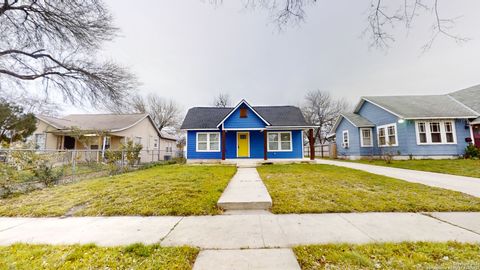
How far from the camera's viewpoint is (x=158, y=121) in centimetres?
3153

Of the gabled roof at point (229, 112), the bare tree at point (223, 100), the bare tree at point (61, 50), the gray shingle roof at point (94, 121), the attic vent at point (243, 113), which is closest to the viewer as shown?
the bare tree at point (61, 50)

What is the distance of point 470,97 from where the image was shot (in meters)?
15.1

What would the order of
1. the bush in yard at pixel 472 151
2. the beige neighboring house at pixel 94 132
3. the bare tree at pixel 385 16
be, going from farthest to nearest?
→ the beige neighboring house at pixel 94 132, the bush in yard at pixel 472 151, the bare tree at pixel 385 16

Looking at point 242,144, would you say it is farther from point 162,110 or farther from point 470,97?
point 162,110

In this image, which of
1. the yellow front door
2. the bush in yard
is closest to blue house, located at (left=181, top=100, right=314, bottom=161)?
the yellow front door

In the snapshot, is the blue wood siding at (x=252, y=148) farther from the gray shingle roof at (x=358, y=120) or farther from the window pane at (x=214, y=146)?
the gray shingle roof at (x=358, y=120)

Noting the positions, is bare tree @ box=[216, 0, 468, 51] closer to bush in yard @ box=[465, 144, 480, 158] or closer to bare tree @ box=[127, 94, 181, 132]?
bush in yard @ box=[465, 144, 480, 158]

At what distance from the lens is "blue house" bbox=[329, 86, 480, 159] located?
42.6ft

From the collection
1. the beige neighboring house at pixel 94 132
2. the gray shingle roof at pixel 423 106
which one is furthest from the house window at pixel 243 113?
the gray shingle roof at pixel 423 106

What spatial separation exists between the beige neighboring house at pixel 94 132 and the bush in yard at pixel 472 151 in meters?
22.9

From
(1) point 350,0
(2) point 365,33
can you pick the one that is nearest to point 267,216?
(2) point 365,33

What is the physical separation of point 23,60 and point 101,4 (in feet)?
18.2

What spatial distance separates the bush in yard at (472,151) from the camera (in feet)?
39.9

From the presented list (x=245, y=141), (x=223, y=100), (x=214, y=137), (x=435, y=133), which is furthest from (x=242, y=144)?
(x=223, y=100)
